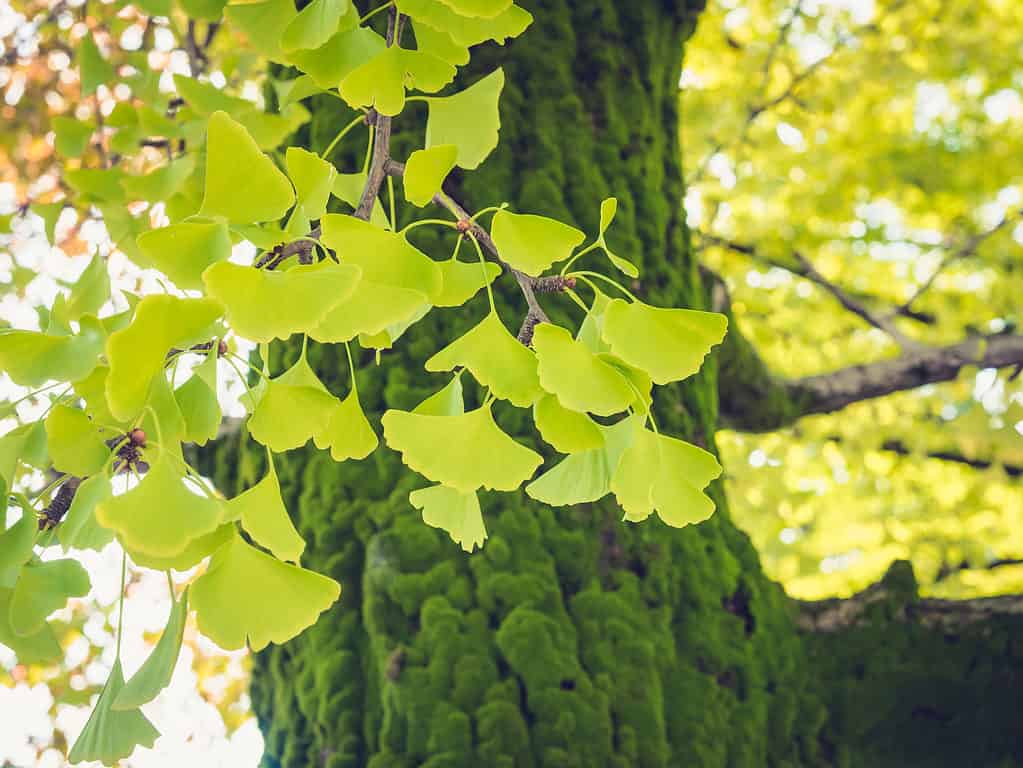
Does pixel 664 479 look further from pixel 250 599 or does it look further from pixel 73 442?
pixel 73 442

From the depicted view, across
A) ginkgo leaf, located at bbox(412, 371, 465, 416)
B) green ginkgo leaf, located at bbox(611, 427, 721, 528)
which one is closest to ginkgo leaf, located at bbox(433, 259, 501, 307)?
ginkgo leaf, located at bbox(412, 371, 465, 416)

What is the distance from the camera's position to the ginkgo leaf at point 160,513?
1.70 feet

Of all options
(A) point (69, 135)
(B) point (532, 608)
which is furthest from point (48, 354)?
(A) point (69, 135)

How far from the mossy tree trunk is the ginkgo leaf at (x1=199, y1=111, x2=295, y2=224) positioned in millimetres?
768

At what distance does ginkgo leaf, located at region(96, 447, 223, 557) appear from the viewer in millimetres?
518

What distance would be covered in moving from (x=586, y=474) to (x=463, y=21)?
1.14 feet

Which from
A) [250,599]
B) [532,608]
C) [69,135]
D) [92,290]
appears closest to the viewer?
[250,599]

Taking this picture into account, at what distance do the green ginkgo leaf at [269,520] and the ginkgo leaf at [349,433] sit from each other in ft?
0.28

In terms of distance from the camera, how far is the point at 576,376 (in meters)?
0.59

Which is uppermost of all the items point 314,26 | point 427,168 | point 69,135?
point 69,135

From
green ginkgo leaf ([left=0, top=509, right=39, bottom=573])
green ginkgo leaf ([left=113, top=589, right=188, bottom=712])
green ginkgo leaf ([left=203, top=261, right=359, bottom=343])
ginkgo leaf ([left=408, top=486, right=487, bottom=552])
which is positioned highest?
green ginkgo leaf ([left=203, top=261, right=359, bottom=343])

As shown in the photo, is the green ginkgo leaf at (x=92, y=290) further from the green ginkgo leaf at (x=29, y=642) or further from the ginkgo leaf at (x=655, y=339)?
the ginkgo leaf at (x=655, y=339)

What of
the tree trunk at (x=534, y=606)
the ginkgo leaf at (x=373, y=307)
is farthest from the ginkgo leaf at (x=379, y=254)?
the tree trunk at (x=534, y=606)

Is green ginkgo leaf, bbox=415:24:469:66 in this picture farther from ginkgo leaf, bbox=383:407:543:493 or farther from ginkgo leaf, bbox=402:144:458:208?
ginkgo leaf, bbox=383:407:543:493
